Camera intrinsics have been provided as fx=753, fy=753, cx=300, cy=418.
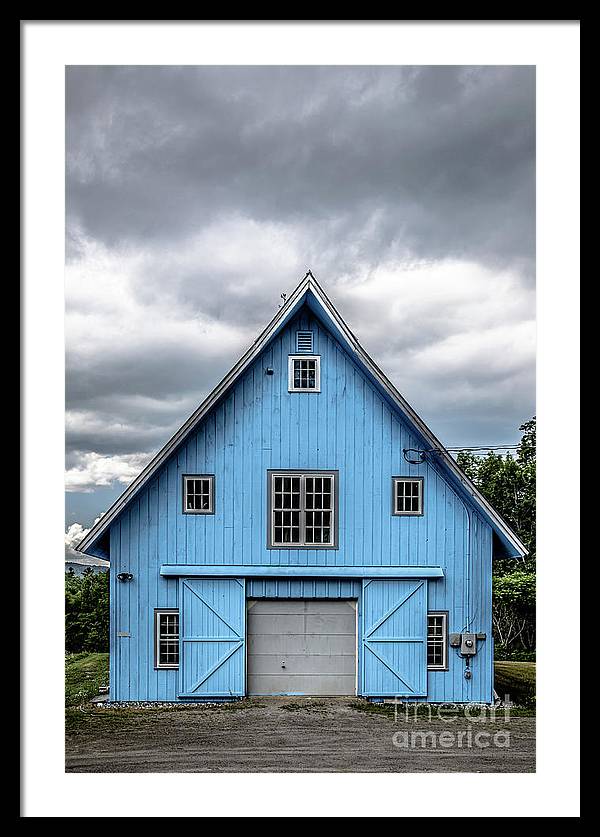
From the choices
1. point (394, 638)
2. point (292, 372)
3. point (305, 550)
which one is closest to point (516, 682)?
point (394, 638)

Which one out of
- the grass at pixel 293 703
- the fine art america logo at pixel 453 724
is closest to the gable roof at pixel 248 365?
the fine art america logo at pixel 453 724

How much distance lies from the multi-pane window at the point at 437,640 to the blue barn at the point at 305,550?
0.02 metres

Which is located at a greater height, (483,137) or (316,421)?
(483,137)

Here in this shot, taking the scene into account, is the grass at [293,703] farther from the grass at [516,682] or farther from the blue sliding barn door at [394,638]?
the blue sliding barn door at [394,638]

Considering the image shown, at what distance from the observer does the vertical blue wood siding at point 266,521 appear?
10.3m

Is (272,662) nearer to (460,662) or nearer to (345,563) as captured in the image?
(345,563)

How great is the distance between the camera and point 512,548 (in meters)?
10.3

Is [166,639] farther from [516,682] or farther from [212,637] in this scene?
[516,682]

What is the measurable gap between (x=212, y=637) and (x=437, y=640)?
10.2 feet

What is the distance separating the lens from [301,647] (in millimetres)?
10445

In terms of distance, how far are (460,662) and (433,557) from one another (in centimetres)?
149

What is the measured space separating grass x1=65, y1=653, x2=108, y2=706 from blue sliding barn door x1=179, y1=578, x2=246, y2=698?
159cm
